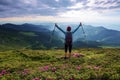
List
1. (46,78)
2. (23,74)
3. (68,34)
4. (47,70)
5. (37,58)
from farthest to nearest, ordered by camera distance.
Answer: (37,58)
(68,34)
(47,70)
(23,74)
(46,78)

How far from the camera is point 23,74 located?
879 inches

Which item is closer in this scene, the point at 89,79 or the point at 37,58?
the point at 89,79

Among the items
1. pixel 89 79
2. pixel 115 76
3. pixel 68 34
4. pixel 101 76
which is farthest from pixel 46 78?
pixel 68 34

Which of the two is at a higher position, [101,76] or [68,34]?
[68,34]

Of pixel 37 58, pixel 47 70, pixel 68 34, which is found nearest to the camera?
pixel 47 70

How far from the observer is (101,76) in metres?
21.4

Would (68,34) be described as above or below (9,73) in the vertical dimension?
above

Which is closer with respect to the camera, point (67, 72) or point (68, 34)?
point (67, 72)

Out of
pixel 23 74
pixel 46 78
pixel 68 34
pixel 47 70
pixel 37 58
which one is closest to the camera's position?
pixel 46 78

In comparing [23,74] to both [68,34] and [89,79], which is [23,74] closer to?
[89,79]

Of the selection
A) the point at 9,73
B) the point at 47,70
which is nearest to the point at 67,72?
the point at 47,70

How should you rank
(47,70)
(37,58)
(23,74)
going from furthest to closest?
(37,58)
(47,70)
(23,74)

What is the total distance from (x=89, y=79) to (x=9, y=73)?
9.72 meters

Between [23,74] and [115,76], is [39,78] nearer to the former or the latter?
[23,74]
